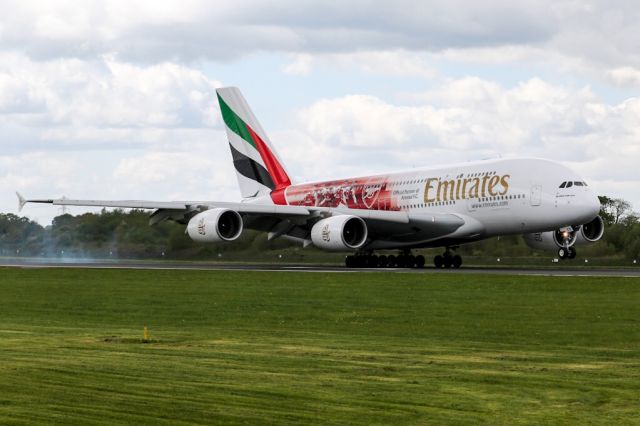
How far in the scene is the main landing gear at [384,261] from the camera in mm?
55656

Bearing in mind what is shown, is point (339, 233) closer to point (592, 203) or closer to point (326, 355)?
point (592, 203)

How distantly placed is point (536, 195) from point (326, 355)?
31313 mm

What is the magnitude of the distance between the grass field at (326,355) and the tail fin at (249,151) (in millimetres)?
27905

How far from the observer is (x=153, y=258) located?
72312 millimetres

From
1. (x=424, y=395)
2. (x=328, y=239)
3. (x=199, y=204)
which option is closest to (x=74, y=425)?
(x=424, y=395)

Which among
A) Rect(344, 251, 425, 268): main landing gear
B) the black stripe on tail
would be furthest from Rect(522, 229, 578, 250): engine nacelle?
the black stripe on tail

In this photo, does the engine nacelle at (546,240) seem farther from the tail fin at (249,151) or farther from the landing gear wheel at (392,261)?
the tail fin at (249,151)

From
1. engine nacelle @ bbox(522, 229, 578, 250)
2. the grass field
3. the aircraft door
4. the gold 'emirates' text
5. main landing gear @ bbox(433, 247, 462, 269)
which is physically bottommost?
the grass field

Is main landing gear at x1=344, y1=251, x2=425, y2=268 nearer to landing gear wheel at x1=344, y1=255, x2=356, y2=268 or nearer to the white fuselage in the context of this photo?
landing gear wheel at x1=344, y1=255, x2=356, y2=268

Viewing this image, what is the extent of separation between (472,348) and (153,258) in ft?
176

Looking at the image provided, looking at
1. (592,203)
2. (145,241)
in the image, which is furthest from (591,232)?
(145,241)

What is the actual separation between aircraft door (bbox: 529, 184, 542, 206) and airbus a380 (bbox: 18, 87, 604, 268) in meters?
0.04

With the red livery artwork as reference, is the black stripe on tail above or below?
above

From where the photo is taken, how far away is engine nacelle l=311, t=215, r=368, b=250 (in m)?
51.5
